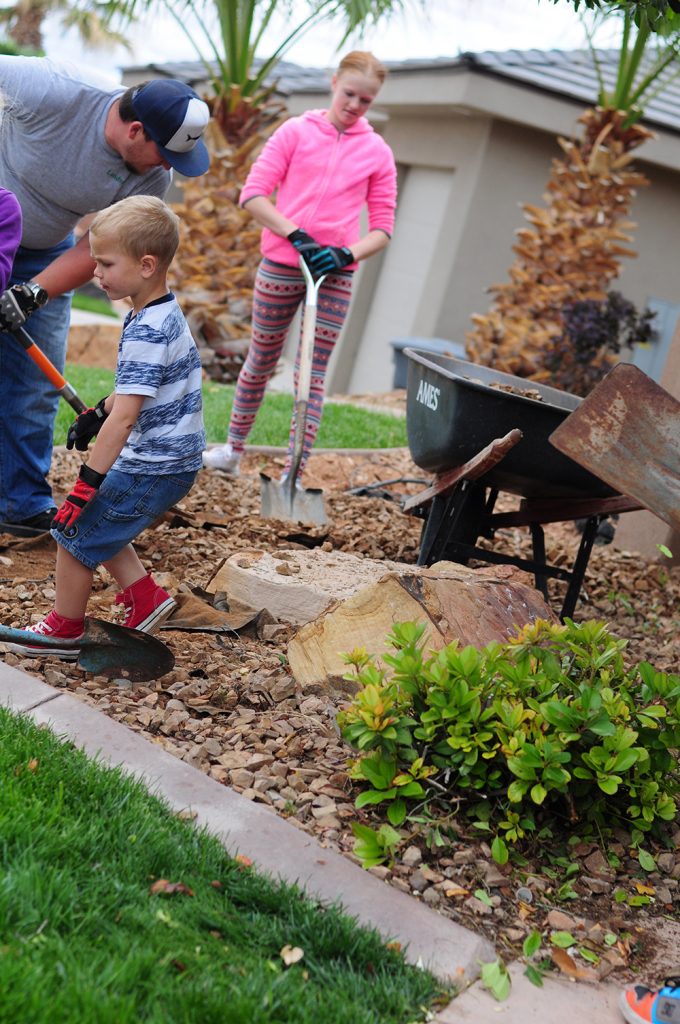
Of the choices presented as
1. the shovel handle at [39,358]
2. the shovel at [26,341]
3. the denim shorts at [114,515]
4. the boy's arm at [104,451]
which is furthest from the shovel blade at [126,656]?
the shovel handle at [39,358]

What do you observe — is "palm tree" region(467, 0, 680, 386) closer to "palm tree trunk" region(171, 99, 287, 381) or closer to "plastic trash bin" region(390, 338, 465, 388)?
"plastic trash bin" region(390, 338, 465, 388)

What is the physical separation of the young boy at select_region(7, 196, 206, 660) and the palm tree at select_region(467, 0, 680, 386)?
7.43 metres

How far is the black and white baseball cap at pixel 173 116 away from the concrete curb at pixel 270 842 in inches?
80.2

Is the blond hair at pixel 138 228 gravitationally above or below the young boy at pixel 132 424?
above

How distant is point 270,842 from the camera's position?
2582mm

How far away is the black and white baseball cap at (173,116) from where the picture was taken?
13.1 feet

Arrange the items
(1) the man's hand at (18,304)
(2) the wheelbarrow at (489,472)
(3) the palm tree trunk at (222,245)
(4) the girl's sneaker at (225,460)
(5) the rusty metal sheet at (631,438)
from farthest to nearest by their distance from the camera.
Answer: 1. (3) the palm tree trunk at (222,245)
2. (4) the girl's sneaker at (225,460)
3. (2) the wheelbarrow at (489,472)
4. (1) the man's hand at (18,304)
5. (5) the rusty metal sheet at (631,438)

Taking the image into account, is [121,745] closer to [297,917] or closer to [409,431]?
[297,917]

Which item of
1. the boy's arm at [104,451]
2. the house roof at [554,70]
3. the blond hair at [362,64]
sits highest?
the house roof at [554,70]

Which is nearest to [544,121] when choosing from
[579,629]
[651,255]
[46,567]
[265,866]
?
[651,255]

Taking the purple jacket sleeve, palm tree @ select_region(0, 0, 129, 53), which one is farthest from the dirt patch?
palm tree @ select_region(0, 0, 129, 53)

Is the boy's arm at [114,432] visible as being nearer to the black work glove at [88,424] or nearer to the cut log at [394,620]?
the black work glove at [88,424]

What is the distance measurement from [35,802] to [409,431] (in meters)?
3.06

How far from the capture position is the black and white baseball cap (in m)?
3.98
